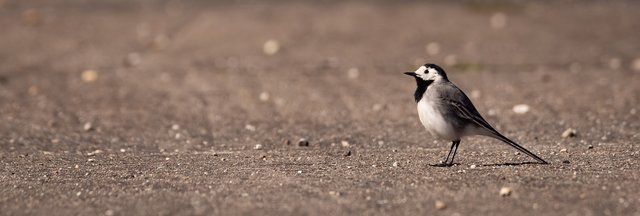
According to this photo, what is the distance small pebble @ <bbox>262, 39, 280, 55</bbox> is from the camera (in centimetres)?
1623

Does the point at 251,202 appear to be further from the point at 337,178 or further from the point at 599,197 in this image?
the point at 599,197

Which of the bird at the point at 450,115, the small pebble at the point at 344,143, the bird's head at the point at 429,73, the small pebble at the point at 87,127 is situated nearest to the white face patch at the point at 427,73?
the bird's head at the point at 429,73

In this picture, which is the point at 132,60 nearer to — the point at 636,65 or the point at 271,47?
the point at 271,47

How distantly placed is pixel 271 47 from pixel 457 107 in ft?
28.8

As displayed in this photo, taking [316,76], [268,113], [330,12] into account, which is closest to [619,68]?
[316,76]

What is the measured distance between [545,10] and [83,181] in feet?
45.8

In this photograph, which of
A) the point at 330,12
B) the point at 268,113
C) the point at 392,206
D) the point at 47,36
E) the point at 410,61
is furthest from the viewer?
the point at 330,12

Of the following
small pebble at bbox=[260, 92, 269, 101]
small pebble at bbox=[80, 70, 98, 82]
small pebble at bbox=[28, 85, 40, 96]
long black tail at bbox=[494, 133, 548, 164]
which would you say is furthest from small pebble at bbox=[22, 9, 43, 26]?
long black tail at bbox=[494, 133, 548, 164]

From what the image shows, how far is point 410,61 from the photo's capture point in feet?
49.8

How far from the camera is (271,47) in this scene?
16.5 metres

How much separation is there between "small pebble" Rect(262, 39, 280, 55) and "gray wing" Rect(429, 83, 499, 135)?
829 centimetres

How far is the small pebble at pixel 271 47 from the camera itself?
16230 millimetres

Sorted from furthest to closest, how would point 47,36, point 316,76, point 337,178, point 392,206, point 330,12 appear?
point 330,12, point 47,36, point 316,76, point 337,178, point 392,206

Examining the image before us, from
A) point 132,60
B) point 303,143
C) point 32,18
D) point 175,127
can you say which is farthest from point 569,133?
point 32,18
